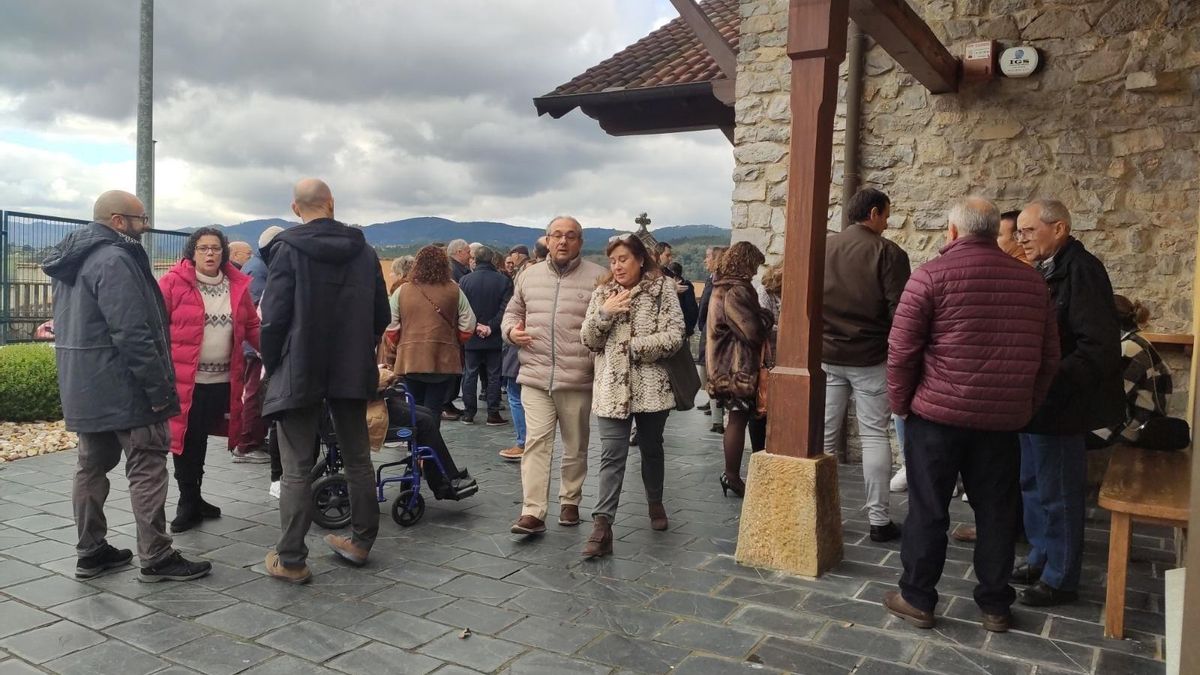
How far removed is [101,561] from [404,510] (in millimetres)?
1490

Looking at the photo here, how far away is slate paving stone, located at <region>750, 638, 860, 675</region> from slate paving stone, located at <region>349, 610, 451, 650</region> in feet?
4.00

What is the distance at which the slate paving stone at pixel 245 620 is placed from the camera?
134 inches

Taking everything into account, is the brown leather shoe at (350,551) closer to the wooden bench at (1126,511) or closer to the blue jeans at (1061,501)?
the blue jeans at (1061,501)

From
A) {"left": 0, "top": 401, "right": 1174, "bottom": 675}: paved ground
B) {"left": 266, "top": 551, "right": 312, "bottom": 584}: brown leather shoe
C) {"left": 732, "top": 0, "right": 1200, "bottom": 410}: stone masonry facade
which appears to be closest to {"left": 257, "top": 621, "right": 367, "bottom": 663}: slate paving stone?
{"left": 0, "top": 401, "right": 1174, "bottom": 675}: paved ground

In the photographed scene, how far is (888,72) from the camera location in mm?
6840

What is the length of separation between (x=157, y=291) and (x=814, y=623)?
10.7 ft

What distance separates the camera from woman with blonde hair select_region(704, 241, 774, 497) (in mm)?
5516

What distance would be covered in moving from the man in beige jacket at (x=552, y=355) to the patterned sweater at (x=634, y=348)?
131mm

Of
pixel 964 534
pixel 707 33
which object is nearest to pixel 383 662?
pixel 964 534

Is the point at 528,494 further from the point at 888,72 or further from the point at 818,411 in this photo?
the point at 888,72

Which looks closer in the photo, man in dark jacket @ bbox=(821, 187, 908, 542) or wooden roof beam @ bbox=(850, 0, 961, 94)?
man in dark jacket @ bbox=(821, 187, 908, 542)

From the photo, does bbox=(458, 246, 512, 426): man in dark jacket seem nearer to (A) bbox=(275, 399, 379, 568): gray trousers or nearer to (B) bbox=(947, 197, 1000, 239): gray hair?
(A) bbox=(275, 399, 379, 568): gray trousers

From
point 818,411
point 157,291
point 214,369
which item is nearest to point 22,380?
point 214,369

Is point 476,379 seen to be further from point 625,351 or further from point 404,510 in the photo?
point 625,351
